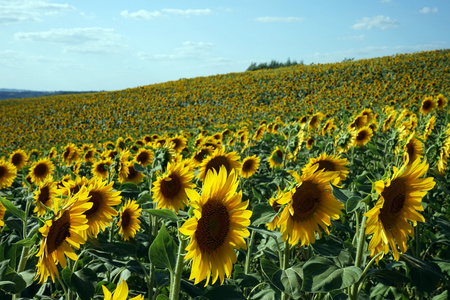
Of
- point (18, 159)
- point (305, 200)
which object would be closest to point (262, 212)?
point (305, 200)

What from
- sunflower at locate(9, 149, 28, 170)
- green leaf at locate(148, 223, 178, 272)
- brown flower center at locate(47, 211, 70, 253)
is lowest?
sunflower at locate(9, 149, 28, 170)

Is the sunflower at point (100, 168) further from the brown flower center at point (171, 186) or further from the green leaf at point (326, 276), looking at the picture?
the green leaf at point (326, 276)

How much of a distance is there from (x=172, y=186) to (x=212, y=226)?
1120mm

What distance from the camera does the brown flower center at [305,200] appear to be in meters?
1.74

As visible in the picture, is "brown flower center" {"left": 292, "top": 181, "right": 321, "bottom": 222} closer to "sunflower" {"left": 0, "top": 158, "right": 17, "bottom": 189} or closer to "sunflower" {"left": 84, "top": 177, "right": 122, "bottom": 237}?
"sunflower" {"left": 84, "top": 177, "right": 122, "bottom": 237}

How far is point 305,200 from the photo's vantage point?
1.76 metres

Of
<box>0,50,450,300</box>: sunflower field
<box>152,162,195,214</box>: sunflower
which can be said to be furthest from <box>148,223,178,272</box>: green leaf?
<box>152,162,195,214</box>: sunflower

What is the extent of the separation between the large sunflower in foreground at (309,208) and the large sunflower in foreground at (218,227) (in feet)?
1.15

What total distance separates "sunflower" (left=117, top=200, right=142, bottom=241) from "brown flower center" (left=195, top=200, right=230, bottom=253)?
1198 millimetres

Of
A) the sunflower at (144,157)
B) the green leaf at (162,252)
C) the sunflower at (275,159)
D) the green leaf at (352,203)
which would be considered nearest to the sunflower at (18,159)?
the sunflower at (144,157)

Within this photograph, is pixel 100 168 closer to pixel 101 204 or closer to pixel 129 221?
pixel 129 221

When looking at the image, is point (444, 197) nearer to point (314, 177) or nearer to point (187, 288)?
point (314, 177)

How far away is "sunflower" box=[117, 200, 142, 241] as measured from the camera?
2.47m

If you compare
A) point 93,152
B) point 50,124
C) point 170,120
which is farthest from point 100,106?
point 93,152
